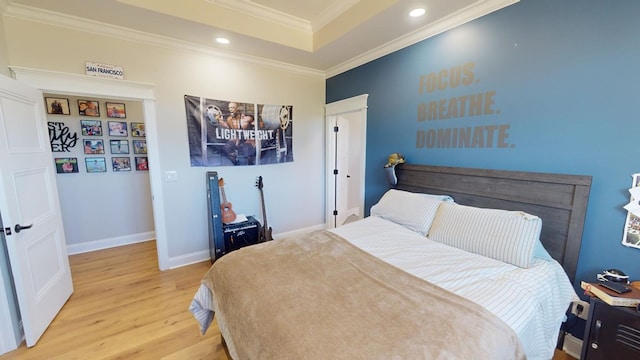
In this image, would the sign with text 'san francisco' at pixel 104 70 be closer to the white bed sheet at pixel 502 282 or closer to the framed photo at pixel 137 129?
the framed photo at pixel 137 129

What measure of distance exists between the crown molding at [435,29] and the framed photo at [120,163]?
3.48m

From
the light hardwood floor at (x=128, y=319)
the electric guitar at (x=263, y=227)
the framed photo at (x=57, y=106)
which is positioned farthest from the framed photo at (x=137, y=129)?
the electric guitar at (x=263, y=227)

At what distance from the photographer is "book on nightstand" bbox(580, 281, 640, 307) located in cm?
127

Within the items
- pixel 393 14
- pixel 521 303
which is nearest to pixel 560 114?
pixel 521 303

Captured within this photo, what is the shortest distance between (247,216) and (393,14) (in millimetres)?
2890

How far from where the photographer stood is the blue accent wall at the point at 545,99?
151 centimetres

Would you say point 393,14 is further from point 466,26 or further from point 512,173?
point 512,173

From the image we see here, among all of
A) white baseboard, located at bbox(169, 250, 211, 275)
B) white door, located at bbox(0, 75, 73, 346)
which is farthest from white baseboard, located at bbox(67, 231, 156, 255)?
white door, located at bbox(0, 75, 73, 346)

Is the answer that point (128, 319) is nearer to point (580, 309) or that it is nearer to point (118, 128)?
A: point (118, 128)

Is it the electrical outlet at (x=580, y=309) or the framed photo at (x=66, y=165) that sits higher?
the framed photo at (x=66, y=165)

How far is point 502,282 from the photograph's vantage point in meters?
1.39

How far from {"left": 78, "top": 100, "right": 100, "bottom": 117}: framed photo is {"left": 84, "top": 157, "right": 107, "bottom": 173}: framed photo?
2.00 feet

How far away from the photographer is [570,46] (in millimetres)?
1663

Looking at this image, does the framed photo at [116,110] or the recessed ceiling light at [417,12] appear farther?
the framed photo at [116,110]
